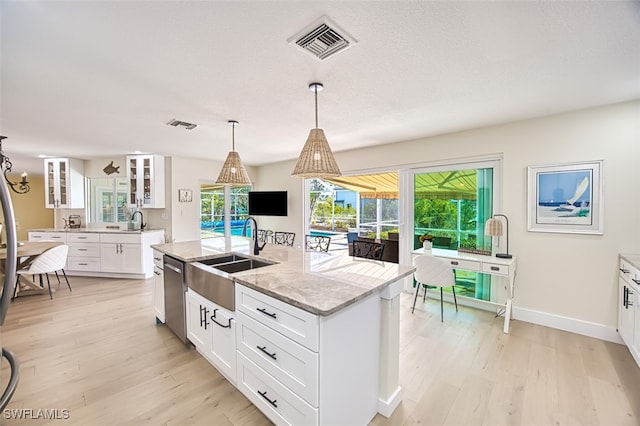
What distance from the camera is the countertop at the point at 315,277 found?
1543 millimetres

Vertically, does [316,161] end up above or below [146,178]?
below

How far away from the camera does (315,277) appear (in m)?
1.97

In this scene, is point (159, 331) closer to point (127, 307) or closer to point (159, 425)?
point (127, 307)

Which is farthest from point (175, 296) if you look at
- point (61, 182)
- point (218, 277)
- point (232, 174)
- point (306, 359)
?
point (61, 182)

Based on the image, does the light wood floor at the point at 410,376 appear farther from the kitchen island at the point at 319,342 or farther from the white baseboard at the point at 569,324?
the kitchen island at the point at 319,342

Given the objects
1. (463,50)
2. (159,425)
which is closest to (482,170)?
(463,50)

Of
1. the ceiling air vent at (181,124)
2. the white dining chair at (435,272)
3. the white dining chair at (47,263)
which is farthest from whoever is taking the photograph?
the white dining chair at (47,263)

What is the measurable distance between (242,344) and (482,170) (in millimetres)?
3540

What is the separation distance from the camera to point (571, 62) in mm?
2016

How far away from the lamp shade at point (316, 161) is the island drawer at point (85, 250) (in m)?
5.16

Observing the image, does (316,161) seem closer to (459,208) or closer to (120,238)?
(459,208)

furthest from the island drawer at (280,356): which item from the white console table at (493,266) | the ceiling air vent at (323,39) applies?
the white console table at (493,266)

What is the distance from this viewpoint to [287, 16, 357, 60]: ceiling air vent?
162 cm

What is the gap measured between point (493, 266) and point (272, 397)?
2668mm
